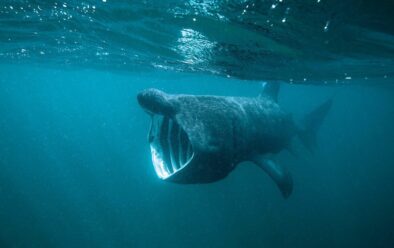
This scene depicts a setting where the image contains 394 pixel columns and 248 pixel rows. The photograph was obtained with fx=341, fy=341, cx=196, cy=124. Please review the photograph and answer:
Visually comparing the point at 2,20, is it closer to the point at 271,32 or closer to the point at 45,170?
the point at 271,32

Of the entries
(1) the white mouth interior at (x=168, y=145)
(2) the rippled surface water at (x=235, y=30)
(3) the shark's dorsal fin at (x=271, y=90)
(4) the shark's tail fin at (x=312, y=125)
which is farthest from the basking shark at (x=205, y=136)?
(4) the shark's tail fin at (x=312, y=125)

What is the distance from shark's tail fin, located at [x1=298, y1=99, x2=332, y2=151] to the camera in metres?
14.4

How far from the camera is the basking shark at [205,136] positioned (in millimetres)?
5926

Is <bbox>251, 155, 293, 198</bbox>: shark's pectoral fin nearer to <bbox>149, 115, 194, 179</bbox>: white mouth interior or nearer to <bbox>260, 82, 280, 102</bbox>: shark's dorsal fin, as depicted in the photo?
<bbox>149, 115, 194, 179</bbox>: white mouth interior

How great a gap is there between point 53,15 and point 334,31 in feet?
29.9

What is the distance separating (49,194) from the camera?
38.0 meters

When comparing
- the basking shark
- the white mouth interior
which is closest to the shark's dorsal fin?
the basking shark

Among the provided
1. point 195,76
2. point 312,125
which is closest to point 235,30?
point 312,125

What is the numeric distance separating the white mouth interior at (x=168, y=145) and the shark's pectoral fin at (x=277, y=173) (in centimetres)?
205

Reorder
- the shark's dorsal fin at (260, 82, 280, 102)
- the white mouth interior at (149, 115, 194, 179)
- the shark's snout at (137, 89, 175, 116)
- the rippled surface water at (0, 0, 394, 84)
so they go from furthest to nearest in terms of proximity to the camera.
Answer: the shark's dorsal fin at (260, 82, 280, 102), the rippled surface water at (0, 0, 394, 84), the white mouth interior at (149, 115, 194, 179), the shark's snout at (137, 89, 175, 116)

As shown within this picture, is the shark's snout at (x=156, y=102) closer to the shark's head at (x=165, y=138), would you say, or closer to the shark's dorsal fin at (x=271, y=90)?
the shark's head at (x=165, y=138)

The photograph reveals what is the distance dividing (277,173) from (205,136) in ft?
9.08

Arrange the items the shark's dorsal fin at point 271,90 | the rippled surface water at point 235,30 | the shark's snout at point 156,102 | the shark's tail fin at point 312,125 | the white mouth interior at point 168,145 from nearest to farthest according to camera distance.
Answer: the shark's snout at point 156,102 < the white mouth interior at point 168,145 < the rippled surface water at point 235,30 < the shark's dorsal fin at point 271,90 < the shark's tail fin at point 312,125

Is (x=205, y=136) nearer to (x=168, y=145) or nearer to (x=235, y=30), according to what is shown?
(x=168, y=145)
